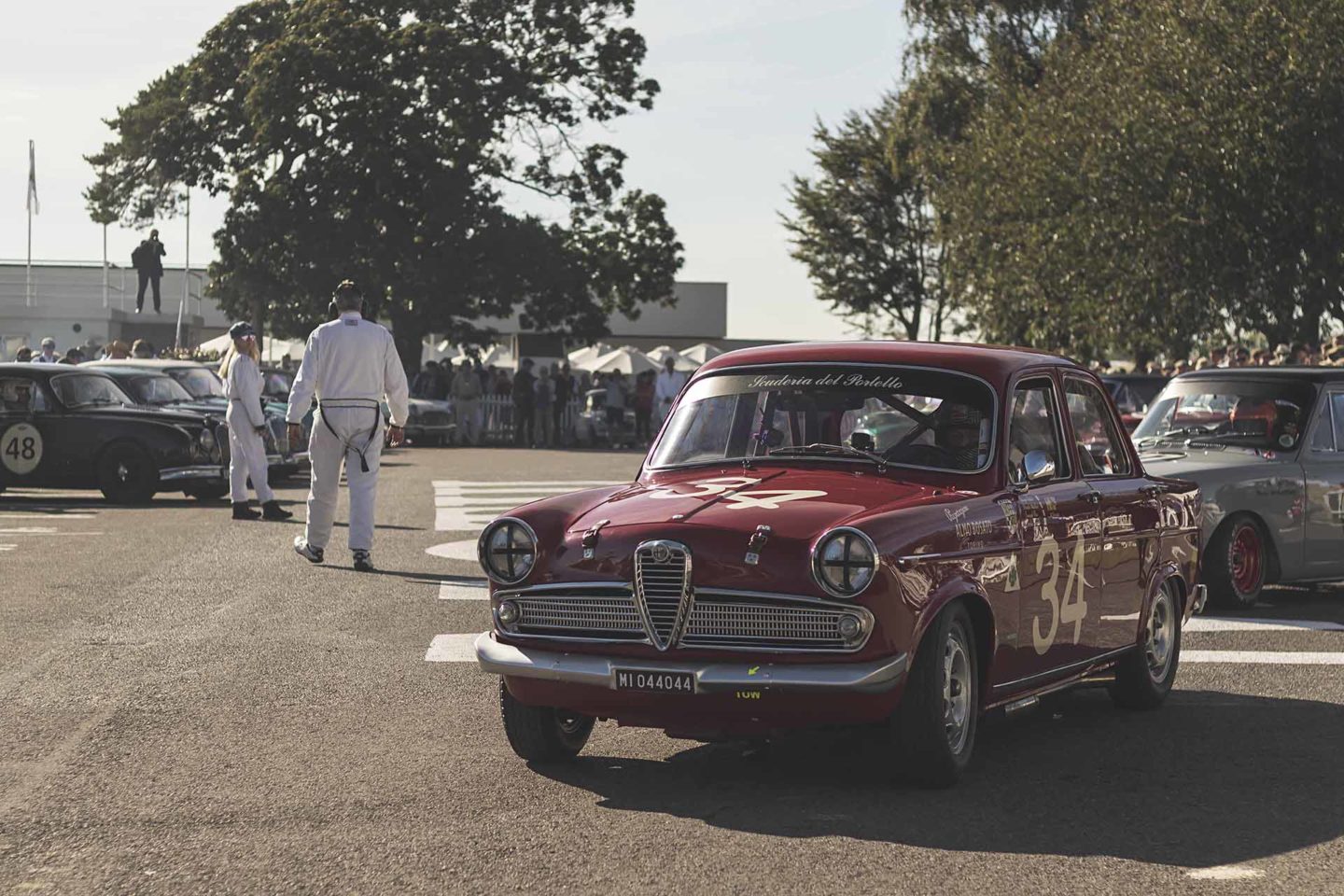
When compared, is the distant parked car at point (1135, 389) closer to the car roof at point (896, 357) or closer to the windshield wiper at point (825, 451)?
the car roof at point (896, 357)

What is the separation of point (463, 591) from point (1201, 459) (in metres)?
4.89

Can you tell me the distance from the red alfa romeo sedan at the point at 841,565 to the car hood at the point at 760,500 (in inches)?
0.6

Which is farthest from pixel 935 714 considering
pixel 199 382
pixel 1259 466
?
pixel 199 382

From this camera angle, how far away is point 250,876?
221 inches

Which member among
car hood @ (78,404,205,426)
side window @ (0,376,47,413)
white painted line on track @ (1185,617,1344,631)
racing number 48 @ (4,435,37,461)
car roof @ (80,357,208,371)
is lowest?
white painted line on track @ (1185,617,1344,631)

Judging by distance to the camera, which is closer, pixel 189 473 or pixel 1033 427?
pixel 1033 427

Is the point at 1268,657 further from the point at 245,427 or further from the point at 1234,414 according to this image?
the point at 245,427

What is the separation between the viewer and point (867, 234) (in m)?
66.7

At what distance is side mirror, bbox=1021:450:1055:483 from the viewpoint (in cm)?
766

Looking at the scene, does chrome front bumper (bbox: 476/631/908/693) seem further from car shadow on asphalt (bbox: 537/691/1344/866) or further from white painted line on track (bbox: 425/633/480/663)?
white painted line on track (bbox: 425/633/480/663)

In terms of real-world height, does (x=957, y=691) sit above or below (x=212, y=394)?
below

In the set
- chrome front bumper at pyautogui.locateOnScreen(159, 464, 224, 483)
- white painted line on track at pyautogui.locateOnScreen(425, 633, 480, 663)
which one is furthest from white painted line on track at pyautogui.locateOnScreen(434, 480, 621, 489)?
white painted line on track at pyautogui.locateOnScreen(425, 633, 480, 663)

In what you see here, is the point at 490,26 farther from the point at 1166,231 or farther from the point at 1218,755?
the point at 1218,755

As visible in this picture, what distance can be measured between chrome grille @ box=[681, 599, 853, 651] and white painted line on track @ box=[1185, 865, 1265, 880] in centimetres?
134
